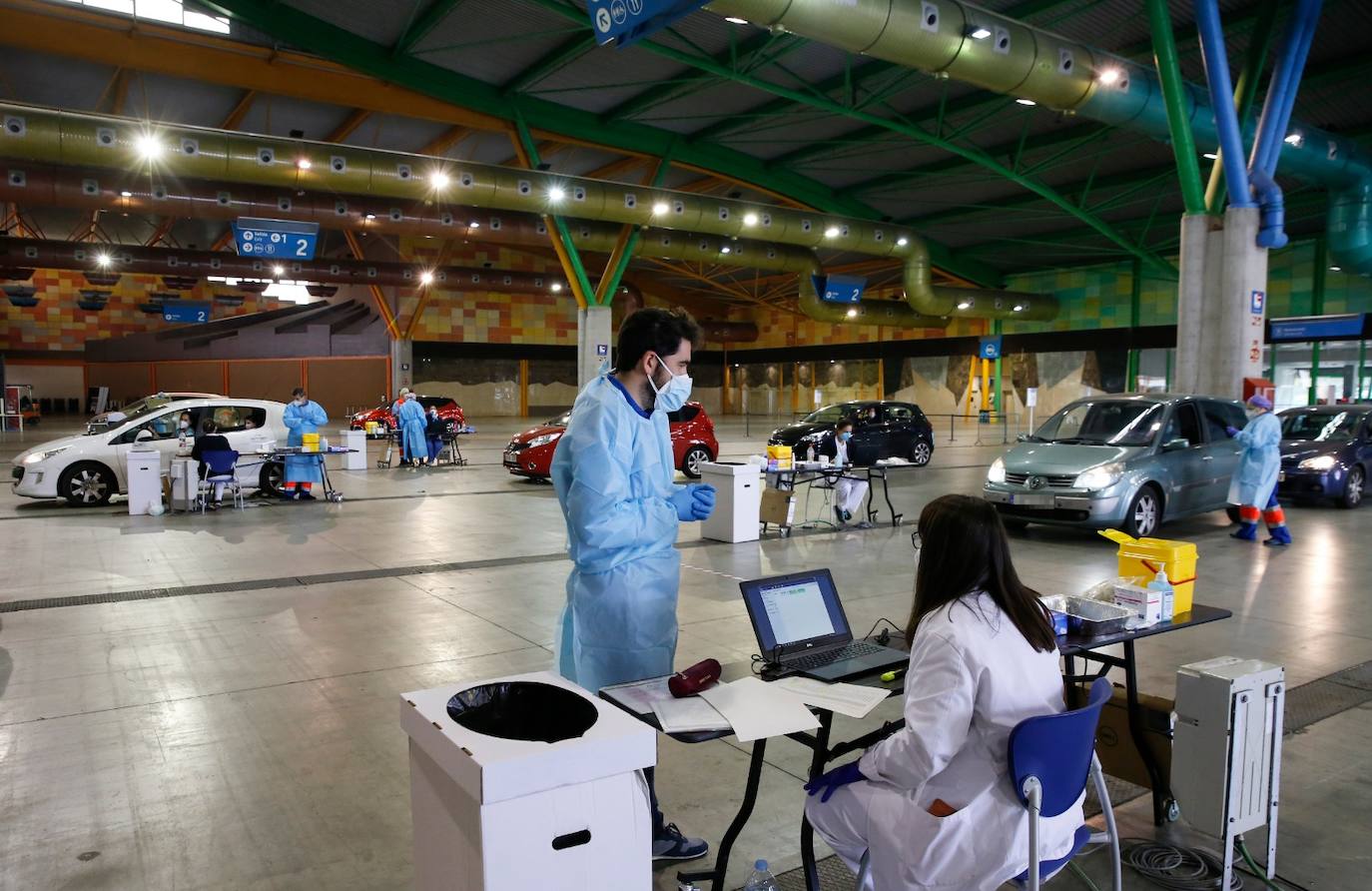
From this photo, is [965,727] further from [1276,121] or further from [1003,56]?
[1276,121]

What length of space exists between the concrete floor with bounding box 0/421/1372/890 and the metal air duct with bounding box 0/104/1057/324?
6.11 metres

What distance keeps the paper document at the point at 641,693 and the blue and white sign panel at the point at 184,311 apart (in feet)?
126

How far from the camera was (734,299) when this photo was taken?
45.7 meters

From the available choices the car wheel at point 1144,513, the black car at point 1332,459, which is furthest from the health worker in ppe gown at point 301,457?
the black car at point 1332,459

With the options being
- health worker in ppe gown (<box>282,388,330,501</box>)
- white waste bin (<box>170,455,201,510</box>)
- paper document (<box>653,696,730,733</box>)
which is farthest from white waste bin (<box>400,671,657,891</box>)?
health worker in ppe gown (<box>282,388,330,501</box>)

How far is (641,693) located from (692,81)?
16.4m

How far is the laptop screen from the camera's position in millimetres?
3146

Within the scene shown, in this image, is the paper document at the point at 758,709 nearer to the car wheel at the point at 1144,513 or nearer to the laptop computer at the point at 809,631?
the laptop computer at the point at 809,631

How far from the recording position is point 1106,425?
10.5 meters

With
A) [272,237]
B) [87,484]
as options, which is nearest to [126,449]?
[87,484]

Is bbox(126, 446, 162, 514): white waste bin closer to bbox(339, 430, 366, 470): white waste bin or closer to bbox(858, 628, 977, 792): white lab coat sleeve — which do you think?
bbox(339, 430, 366, 470): white waste bin

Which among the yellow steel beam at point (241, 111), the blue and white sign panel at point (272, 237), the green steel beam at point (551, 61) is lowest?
the blue and white sign panel at point (272, 237)

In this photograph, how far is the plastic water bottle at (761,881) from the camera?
2873 mm

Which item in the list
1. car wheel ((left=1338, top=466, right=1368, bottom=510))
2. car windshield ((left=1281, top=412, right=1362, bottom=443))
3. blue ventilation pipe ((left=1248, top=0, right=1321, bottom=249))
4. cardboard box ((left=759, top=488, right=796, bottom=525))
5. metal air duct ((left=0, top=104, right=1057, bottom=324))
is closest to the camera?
cardboard box ((left=759, top=488, right=796, bottom=525))
